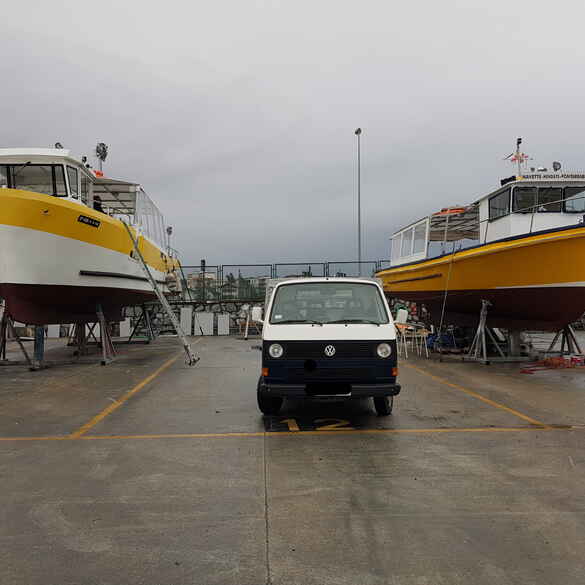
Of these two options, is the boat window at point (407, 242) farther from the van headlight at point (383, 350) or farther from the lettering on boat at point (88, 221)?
the van headlight at point (383, 350)

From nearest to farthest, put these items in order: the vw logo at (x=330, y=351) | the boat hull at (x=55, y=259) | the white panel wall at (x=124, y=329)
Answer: the vw logo at (x=330, y=351), the boat hull at (x=55, y=259), the white panel wall at (x=124, y=329)

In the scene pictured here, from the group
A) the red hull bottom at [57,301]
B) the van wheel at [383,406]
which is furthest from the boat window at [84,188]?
the van wheel at [383,406]

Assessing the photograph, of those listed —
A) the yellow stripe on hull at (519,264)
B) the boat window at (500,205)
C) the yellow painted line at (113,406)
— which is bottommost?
the yellow painted line at (113,406)

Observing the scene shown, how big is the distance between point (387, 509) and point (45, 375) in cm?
907

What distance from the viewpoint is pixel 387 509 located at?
11.5 feet

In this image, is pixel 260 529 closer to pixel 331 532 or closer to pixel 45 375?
pixel 331 532

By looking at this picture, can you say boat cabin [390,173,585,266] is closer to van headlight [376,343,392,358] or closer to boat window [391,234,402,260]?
boat window [391,234,402,260]

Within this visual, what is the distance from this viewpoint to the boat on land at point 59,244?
30.1 ft

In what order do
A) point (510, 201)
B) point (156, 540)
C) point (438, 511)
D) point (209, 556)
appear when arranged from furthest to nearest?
point (510, 201) → point (438, 511) → point (156, 540) → point (209, 556)

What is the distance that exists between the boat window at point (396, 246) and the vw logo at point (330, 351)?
12.3 m

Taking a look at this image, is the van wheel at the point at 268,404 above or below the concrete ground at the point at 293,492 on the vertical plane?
above

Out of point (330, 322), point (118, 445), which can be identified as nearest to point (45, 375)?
point (118, 445)

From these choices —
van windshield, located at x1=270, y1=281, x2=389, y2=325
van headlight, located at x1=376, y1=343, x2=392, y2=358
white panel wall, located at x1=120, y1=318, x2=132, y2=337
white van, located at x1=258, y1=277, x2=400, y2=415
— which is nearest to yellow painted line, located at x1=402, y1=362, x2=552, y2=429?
white van, located at x1=258, y1=277, x2=400, y2=415

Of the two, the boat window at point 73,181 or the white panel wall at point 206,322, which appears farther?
the white panel wall at point 206,322
